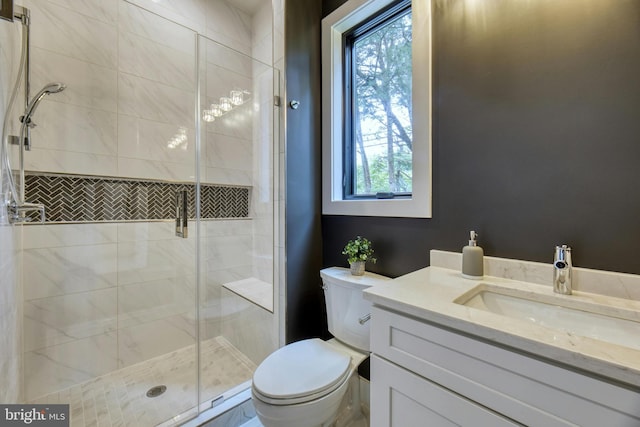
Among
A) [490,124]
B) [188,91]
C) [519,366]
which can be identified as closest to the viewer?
[519,366]

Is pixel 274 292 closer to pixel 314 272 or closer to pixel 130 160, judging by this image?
pixel 314 272

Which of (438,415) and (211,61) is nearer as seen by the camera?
(438,415)

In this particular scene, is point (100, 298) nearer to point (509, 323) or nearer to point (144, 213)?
point (144, 213)

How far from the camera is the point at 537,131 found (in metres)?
0.92

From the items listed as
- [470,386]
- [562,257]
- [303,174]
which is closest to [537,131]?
[562,257]

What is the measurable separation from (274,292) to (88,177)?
137 centimetres

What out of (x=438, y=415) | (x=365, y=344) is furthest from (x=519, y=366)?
(x=365, y=344)

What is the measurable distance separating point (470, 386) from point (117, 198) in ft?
6.93

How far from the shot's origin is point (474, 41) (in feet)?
3.52

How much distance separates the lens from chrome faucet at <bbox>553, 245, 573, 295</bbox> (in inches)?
31.3

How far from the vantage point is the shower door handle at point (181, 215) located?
183cm

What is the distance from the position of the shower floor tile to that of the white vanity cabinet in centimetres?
116

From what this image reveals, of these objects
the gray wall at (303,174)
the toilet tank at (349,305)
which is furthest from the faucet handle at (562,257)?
the gray wall at (303,174)

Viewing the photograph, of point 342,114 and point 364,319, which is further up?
point 342,114
